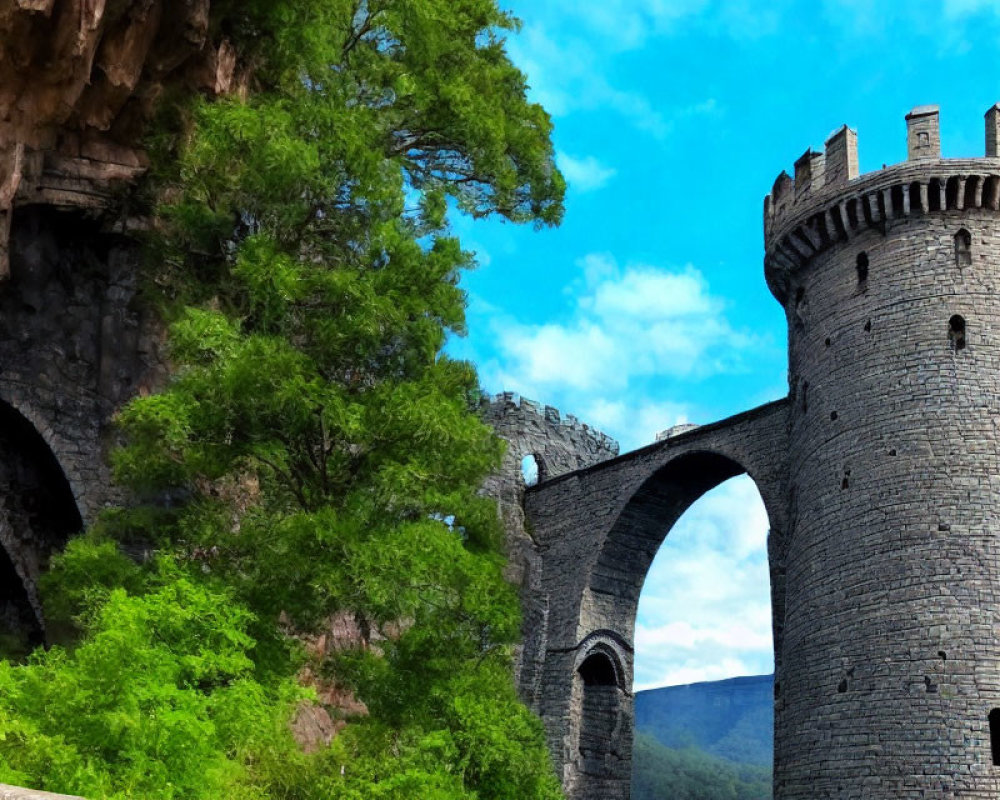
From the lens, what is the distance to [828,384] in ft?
69.2

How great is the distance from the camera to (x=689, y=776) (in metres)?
57.8

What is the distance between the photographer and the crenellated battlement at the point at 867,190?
2031cm

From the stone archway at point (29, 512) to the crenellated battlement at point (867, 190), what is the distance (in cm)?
1488

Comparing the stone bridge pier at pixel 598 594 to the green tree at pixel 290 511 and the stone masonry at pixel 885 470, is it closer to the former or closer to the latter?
the stone masonry at pixel 885 470

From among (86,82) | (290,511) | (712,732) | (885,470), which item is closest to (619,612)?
(885,470)

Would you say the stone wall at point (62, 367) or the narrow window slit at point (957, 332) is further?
the narrow window slit at point (957, 332)

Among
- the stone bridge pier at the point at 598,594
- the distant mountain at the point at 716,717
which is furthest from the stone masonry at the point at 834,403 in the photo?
the distant mountain at the point at 716,717

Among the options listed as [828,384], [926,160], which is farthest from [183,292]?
[926,160]

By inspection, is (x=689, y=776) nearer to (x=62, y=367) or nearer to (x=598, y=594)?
(x=598, y=594)

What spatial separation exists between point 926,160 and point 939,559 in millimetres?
7574

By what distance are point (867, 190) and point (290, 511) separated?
44.1 feet

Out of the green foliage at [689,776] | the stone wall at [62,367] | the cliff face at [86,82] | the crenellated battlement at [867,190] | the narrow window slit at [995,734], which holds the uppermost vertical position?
the crenellated battlement at [867,190]

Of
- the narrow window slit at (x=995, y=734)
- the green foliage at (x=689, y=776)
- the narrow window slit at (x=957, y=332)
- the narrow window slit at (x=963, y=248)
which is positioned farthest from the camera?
the green foliage at (x=689, y=776)

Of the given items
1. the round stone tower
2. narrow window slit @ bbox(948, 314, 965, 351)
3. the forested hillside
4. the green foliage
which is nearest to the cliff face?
the round stone tower
